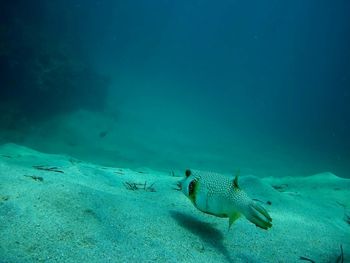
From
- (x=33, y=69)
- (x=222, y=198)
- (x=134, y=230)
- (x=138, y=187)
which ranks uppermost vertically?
(x=33, y=69)

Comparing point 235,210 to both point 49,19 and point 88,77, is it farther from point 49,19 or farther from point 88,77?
point 49,19

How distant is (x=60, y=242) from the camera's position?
73.1 inches

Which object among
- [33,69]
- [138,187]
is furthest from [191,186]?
[33,69]

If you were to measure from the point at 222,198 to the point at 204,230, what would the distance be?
1.44 feet

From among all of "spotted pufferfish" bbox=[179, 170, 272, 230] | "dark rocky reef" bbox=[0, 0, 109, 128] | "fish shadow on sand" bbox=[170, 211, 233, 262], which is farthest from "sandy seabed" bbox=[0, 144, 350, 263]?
"dark rocky reef" bbox=[0, 0, 109, 128]

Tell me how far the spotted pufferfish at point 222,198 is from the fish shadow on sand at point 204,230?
228 millimetres

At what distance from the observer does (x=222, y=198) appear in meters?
2.35

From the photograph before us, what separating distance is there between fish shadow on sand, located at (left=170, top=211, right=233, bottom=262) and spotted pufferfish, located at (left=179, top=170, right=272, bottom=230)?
0.23 m

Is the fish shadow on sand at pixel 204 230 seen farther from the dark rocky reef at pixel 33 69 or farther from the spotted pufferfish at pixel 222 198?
the dark rocky reef at pixel 33 69

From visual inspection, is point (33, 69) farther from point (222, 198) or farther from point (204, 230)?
point (222, 198)

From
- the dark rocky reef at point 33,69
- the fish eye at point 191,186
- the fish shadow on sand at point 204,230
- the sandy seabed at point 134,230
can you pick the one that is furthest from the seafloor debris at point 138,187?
the dark rocky reef at point 33,69

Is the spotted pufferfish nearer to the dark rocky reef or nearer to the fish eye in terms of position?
the fish eye

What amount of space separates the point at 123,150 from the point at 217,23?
12855 cm

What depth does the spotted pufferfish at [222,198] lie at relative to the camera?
7.43ft
